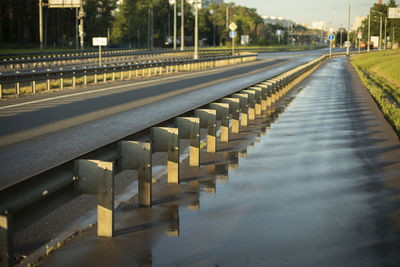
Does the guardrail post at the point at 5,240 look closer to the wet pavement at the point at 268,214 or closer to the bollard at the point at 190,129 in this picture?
the wet pavement at the point at 268,214

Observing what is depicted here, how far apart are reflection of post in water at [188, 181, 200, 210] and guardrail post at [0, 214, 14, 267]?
320 cm

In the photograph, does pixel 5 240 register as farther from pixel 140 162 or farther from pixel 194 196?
pixel 194 196

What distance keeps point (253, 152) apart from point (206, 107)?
119 cm

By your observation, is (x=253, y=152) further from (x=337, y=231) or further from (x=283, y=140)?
(x=337, y=231)

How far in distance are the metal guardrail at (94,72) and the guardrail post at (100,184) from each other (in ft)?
60.0

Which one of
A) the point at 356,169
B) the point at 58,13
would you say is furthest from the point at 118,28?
the point at 356,169

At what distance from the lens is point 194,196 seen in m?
7.87

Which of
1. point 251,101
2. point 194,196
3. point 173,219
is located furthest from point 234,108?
point 173,219

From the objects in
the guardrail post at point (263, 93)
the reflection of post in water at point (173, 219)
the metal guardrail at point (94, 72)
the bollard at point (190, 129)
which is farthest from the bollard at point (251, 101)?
the metal guardrail at point (94, 72)

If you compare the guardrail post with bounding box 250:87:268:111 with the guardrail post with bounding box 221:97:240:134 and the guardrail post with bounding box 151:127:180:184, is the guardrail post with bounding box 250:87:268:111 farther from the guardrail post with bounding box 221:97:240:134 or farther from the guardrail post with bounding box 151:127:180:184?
the guardrail post with bounding box 151:127:180:184

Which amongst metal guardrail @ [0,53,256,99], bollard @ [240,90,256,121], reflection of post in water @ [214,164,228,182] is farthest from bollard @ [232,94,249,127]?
metal guardrail @ [0,53,256,99]

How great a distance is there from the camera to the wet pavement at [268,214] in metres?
5.55

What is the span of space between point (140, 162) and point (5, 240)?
2.94m

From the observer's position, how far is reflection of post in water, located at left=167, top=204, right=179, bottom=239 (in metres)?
6.32
